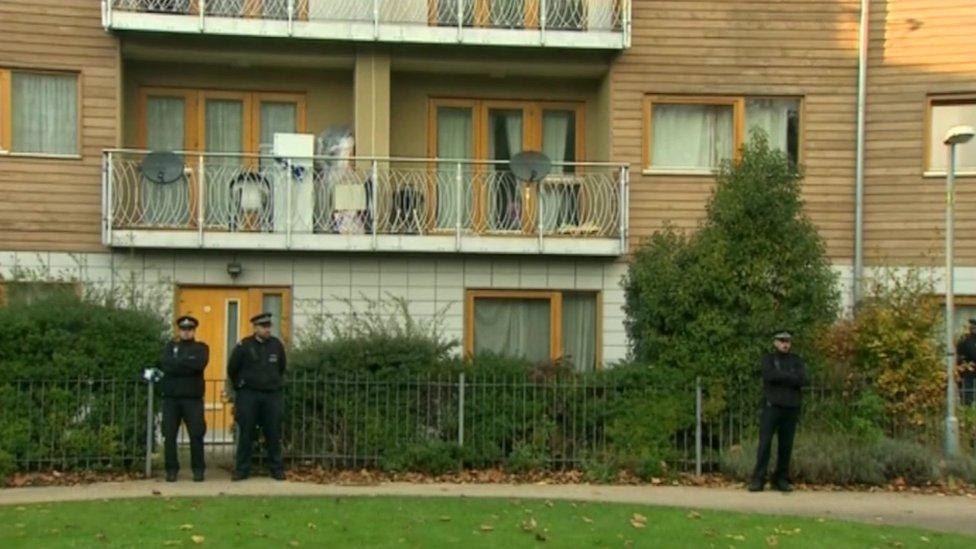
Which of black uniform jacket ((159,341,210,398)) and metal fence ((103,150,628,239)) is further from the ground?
metal fence ((103,150,628,239))

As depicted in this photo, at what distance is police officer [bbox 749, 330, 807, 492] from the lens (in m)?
13.8

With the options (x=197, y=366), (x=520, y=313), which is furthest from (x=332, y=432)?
(x=520, y=313)

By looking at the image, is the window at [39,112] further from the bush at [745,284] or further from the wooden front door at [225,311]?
the bush at [745,284]

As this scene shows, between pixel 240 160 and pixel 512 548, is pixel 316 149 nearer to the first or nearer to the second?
pixel 240 160

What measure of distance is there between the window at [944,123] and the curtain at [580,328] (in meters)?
5.31

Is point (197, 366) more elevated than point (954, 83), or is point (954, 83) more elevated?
point (954, 83)

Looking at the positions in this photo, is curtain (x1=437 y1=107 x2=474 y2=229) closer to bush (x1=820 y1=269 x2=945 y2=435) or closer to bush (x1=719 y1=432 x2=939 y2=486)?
bush (x1=820 y1=269 x2=945 y2=435)

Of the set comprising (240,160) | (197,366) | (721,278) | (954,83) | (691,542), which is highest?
(954,83)

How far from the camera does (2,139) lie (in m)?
17.6

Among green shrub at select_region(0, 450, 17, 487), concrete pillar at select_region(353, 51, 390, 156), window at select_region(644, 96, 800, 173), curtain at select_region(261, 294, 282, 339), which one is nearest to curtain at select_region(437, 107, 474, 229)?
concrete pillar at select_region(353, 51, 390, 156)

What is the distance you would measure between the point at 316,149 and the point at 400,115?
4.84ft

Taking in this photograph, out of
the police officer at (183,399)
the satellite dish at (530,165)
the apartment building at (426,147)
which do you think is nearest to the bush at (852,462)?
the apartment building at (426,147)

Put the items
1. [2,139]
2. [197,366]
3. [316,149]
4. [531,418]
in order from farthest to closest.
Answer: [316,149] → [2,139] → [531,418] → [197,366]

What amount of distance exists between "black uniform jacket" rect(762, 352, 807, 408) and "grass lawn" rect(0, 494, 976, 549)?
2.20 m
